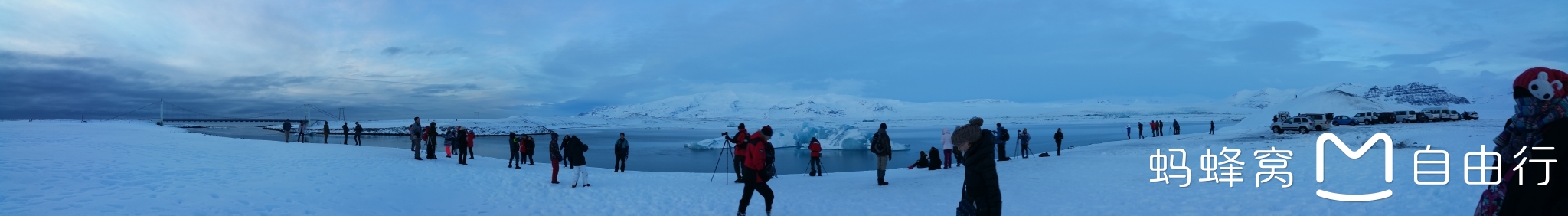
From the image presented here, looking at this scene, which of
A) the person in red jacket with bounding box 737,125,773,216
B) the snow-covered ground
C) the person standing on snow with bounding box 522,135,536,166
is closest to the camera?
the person in red jacket with bounding box 737,125,773,216

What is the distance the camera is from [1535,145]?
3.46 metres

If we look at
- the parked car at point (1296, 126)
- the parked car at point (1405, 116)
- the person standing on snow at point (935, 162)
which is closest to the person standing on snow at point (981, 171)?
the person standing on snow at point (935, 162)

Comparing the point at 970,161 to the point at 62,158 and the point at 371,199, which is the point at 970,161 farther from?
the point at 62,158

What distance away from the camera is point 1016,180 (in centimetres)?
1188

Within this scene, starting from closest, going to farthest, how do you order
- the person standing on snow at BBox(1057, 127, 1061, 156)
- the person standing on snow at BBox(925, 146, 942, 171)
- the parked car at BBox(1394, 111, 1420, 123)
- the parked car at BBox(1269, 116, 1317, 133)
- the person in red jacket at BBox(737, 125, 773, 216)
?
the person in red jacket at BBox(737, 125, 773, 216) < the person standing on snow at BBox(925, 146, 942, 171) < the person standing on snow at BBox(1057, 127, 1061, 156) < the parked car at BBox(1269, 116, 1317, 133) < the parked car at BBox(1394, 111, 1420, 123)

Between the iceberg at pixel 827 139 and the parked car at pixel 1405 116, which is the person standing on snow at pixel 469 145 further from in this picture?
the parked car at pixel 1405 116

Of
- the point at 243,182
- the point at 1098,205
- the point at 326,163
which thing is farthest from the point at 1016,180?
the point at 326,163

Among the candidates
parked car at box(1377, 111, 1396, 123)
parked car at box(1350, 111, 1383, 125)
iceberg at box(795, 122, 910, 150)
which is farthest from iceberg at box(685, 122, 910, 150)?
parked car at box(1377, 111, 1396, 123)

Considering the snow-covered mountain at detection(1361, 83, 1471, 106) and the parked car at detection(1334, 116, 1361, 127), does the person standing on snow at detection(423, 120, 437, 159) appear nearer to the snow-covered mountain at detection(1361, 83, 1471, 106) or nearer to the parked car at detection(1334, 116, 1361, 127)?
the parked car at detection(1334, 116, 1361, 127)

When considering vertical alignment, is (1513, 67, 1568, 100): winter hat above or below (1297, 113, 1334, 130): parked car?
above

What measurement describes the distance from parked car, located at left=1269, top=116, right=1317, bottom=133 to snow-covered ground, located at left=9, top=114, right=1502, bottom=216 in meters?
18.3

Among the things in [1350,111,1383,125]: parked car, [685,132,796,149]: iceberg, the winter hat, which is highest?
the winter hat

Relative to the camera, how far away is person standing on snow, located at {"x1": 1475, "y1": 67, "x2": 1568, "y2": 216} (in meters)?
3.40

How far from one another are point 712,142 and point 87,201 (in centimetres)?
2686
